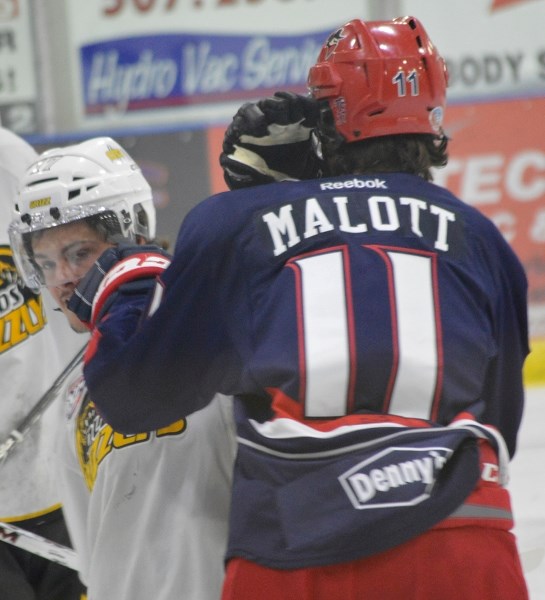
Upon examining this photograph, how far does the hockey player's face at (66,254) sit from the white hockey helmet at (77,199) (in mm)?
19

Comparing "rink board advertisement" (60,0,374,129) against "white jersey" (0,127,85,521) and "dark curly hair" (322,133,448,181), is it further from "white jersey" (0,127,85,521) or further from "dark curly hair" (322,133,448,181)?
"dark curly hair" (322,133,448,181)

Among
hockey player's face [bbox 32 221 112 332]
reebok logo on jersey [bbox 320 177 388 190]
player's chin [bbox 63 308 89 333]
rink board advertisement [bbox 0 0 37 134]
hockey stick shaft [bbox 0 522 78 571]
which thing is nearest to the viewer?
reebok logo on jersey [bbox 320 177 388 190]

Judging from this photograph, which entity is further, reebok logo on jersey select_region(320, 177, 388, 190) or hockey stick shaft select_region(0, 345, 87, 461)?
hockey stick shaft select_region(0, 345, 87, 461)

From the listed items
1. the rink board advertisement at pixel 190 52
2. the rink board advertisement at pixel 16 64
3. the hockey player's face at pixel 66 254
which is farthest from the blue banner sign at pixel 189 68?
the hockey player's face at pixel 66 254

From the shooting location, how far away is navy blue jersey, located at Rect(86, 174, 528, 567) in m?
1.26

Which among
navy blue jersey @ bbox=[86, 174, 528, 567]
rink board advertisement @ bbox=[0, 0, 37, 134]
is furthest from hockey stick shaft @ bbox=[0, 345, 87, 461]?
rink board advertisement @ bbox=[0, 0, 37, 134]

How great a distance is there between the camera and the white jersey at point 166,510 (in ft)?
5.23

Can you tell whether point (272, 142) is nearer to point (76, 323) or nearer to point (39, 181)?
point (76, 323)

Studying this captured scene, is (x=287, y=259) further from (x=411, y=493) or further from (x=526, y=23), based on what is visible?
(x=526, y=23)

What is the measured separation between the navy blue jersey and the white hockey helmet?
45cm

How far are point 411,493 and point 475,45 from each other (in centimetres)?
447

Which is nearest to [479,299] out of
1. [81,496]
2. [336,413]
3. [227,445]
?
[336,413]

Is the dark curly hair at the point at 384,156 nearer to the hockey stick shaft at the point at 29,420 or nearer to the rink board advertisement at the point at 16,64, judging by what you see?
the hockey stick shaft at the point at 29,420

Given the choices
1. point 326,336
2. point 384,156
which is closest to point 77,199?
point 384,156
